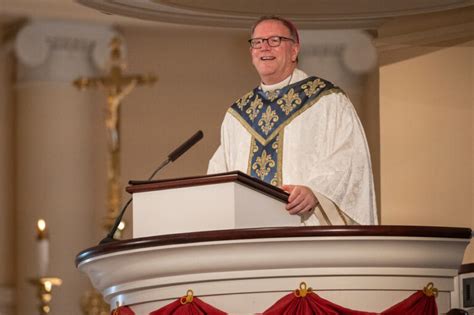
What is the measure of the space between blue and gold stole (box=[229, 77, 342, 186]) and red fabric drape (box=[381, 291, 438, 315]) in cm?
165

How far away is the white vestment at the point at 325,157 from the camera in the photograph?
6.87 metres

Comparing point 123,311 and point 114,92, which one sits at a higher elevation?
point 114,92

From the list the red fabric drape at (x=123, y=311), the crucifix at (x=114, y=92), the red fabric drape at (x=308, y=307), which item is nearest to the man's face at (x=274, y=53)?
the red fabric drape at (x=123, y=311)

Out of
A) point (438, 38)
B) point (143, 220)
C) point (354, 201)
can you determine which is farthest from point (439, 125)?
point (143, 220)

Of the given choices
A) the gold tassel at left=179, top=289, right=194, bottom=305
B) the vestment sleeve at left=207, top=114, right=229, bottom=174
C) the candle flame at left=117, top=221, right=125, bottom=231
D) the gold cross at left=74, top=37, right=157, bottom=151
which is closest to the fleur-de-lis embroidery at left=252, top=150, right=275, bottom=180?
the vestment sleeve at left=207, top=114, right=229, bottom=174

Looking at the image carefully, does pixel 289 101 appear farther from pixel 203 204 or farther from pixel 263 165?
pixel 203 204

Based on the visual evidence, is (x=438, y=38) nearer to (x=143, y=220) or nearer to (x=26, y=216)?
(x=26, y=216)

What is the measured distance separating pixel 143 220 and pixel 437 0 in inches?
204

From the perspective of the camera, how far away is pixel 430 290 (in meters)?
5.91

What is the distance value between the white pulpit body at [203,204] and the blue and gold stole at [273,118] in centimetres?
112

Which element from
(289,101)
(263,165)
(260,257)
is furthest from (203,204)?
(289,101)

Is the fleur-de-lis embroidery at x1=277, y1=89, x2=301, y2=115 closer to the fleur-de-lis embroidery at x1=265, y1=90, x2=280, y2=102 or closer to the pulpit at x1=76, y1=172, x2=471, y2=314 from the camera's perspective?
the fleur-de-lis embroidery at x1=265, y1=90, x2=280, y2=102

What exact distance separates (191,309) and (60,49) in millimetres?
6427

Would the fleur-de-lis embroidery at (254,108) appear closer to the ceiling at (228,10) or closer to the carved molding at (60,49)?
the ceiling at (228,10)
